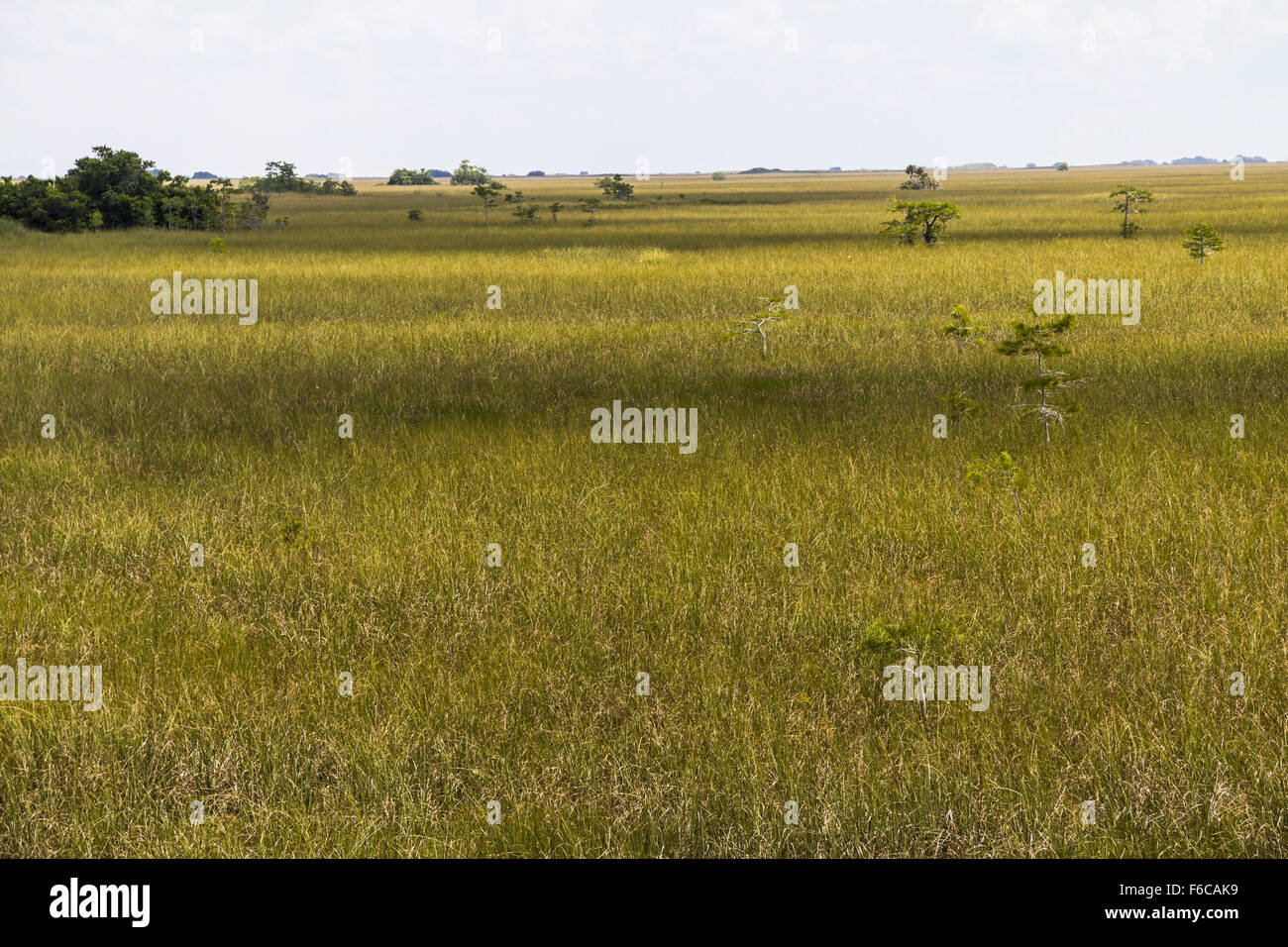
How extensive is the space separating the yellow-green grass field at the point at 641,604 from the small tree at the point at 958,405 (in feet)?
0.68

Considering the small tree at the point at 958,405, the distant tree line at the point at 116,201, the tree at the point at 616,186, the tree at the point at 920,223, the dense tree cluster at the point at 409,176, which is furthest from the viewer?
the dense tree cluster at the point at 409,176

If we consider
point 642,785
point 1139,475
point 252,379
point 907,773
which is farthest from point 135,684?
point 252,379

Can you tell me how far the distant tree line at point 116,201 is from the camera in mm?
39094

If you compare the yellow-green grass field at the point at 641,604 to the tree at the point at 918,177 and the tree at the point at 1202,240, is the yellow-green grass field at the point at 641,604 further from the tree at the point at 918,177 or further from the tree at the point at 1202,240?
the tree at the point at 918,177

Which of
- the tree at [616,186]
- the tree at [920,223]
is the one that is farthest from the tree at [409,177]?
the tree at [920,223]

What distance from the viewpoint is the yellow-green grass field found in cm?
384

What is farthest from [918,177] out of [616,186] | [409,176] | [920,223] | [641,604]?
[409,176]

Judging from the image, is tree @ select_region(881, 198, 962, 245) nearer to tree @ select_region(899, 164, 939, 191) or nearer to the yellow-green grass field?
the yellow-green grass field

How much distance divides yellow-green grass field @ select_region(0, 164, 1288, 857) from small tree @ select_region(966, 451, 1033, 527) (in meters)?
0.11

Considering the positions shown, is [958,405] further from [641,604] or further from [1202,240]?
[1202,240]

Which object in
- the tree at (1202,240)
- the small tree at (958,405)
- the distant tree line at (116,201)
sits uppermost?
the distant tree line at (116,201)

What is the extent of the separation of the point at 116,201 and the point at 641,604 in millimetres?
42710

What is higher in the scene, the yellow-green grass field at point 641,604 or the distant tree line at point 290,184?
the distant tree line at point 290,184
